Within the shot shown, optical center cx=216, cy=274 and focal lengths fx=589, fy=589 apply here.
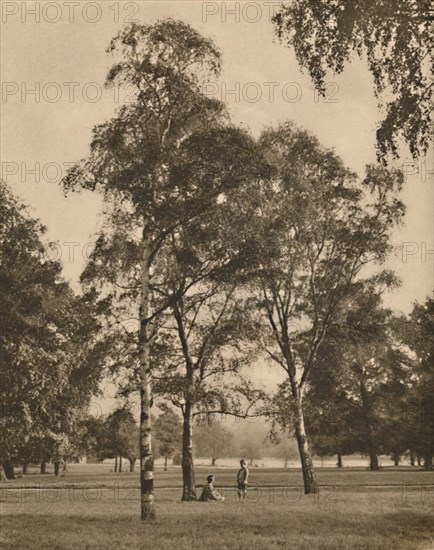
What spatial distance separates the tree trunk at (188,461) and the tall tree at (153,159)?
23.3 ft

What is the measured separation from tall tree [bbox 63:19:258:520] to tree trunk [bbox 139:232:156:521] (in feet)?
0.11

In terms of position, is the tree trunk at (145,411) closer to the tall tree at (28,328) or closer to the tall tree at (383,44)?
the tall tree at (28,328)

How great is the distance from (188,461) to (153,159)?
13578 millimetres

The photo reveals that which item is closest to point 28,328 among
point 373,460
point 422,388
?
point 422,388

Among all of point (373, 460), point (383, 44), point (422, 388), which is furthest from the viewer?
point (373, 460)

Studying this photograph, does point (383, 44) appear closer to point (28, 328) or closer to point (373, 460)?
point (28, 328)

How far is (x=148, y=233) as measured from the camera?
20.5m

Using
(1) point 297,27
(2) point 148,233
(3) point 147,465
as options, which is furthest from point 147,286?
(1) point 297,27

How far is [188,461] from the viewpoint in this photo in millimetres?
25906

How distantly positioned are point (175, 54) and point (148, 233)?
6.31m

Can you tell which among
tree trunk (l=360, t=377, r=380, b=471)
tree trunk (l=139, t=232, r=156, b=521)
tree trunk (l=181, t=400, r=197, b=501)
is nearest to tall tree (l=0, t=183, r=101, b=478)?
tree trunk (l=181, t=400, r=197, b=501)

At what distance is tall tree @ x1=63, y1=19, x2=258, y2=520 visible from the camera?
64.2 feet

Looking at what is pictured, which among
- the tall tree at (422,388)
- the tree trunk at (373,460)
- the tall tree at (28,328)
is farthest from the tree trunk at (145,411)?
the tree trunk at (373,460)

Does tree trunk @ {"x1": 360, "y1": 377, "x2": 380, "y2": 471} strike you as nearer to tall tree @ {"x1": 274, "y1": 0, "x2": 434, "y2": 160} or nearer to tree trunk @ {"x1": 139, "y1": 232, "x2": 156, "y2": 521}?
tree trunk @ {"x1": 139, "y1": 232, "x2": 156, "y2": 521}
